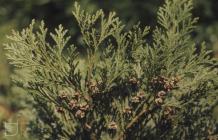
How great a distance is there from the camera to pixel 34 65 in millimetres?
2752

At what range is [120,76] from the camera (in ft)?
9.51

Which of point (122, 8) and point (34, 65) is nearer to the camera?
point (34, 65)

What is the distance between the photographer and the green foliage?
109 inches

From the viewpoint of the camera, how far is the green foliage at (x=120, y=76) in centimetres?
276

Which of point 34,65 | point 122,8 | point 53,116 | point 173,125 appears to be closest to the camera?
point 34,65

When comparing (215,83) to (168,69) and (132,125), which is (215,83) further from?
(132,125)

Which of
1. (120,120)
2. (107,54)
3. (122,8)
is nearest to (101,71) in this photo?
(107,54)

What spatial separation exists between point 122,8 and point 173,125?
6480 millimetres

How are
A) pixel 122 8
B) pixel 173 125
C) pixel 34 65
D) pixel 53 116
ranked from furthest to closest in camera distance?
1. pixel 122 8
2. pixel 53 116
3. pixel 173 125
4. pixel 34 65

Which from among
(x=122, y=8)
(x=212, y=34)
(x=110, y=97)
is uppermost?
(x=122, y=8)

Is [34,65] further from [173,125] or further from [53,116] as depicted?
[173,125]

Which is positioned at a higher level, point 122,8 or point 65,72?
point 122,8

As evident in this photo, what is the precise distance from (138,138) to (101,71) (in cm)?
50

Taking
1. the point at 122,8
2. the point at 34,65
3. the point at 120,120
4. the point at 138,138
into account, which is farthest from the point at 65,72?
the point at 122,8
